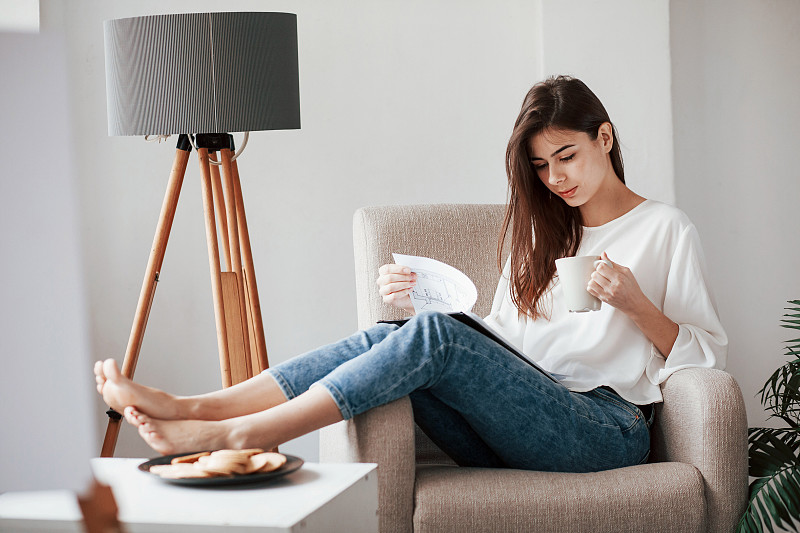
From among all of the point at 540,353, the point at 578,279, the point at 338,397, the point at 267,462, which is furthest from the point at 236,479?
the point at 540,353

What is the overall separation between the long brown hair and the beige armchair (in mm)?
392

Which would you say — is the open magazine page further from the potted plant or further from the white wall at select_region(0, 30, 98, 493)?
the white wall at select_region(0, 30, 98, 493)

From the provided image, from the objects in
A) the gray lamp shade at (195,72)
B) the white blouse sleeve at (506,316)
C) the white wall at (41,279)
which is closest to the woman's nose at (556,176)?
the white blouse sleeve at (506,316)

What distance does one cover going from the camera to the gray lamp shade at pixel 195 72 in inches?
68.3

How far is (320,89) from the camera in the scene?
2.55 m

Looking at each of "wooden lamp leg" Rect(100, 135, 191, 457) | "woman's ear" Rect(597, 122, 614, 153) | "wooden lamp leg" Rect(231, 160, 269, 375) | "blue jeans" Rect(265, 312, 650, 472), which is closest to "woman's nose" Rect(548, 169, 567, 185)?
"woman's ear" Rect(597, 122, 614, 153)

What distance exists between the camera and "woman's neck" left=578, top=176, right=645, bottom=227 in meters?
1.86

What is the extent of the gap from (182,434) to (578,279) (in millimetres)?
781

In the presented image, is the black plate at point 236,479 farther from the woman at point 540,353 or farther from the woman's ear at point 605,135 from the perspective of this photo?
the woman's ear at point 605,135

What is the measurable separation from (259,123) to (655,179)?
1.21 m

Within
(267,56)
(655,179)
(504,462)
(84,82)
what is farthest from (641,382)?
(84,82)

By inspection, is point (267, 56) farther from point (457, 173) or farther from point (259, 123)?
point (457, 173)

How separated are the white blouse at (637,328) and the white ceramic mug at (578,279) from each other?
0.16m

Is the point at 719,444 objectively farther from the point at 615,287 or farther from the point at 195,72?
the point at 195,72
